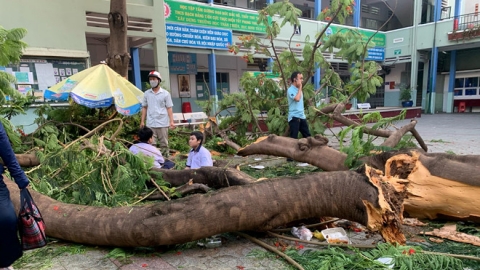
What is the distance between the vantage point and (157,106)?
5348 millimetres

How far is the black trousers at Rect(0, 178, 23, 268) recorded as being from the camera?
6.44 feet

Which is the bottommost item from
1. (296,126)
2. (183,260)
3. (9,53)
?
(183,260)

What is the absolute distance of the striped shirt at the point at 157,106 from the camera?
5.33m

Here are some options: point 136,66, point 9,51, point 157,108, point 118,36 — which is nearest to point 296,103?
point 157,108

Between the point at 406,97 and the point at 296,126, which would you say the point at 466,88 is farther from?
the point at 296,126

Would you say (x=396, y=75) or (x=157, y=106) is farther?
(x=396, y=75)

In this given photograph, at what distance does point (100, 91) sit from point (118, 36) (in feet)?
4.90

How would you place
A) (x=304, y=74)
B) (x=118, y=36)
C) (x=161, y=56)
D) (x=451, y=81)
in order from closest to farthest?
(x=118, y=36) → (x=304, y=74) → (x=161, y=56) → (x=451, y=81)

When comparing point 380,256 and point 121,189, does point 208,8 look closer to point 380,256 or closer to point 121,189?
point 121,189

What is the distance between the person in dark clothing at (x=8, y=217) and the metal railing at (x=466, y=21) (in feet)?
63.9

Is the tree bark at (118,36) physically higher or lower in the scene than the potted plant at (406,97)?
higher

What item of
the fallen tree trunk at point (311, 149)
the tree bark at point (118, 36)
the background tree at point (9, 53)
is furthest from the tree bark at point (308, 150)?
the tree bark at point (118, 36)

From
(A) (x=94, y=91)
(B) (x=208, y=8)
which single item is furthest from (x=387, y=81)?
(A) (x=94, y=91)

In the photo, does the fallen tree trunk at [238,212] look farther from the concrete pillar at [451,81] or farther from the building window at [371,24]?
the building window at [371,24]
